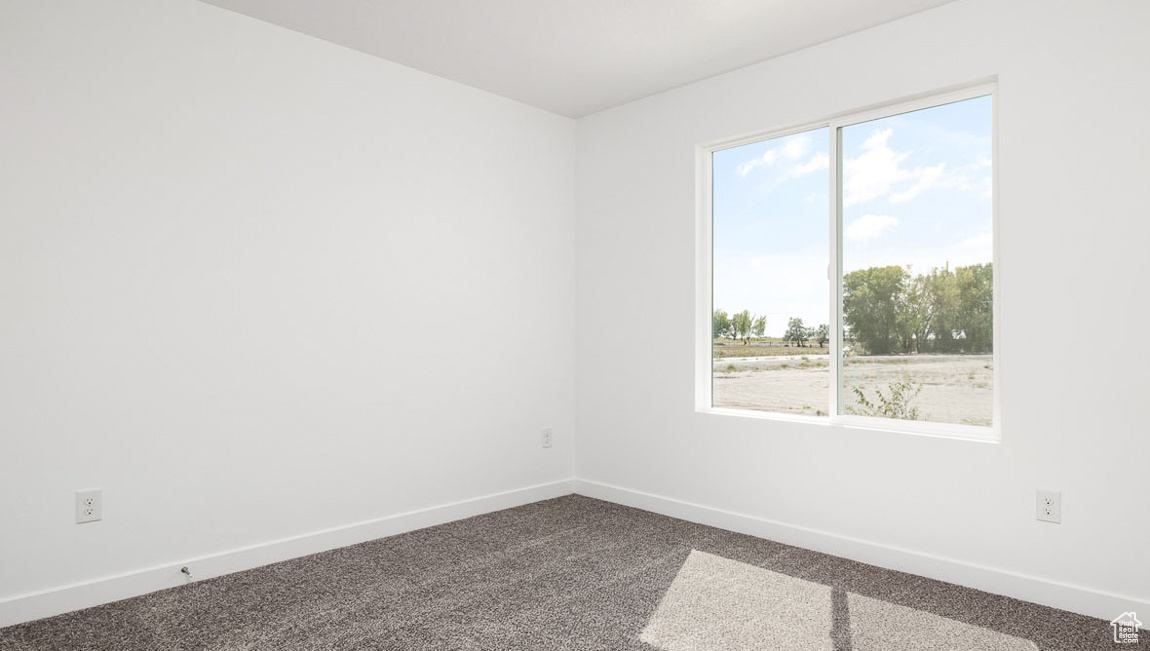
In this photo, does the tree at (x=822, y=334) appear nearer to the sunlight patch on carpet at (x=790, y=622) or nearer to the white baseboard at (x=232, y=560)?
the sunlight patch on carpet at (x=790, y=622)

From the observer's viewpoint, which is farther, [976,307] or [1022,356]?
[976,307]

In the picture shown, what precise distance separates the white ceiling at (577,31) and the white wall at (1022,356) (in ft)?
0.73

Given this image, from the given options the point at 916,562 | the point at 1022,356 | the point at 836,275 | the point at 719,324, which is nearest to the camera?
the point at 1022,356

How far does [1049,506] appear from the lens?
104 inches

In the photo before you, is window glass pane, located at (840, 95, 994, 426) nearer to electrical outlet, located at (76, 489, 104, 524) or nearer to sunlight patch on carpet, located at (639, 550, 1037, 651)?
sunlight patch on carpet, located at (639, 550, 1037, 651)

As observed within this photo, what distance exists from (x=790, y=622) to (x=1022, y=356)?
1.45 metres

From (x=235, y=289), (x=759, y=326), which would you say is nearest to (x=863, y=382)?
(x=759, y=326)

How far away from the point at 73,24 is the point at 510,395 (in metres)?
2.76

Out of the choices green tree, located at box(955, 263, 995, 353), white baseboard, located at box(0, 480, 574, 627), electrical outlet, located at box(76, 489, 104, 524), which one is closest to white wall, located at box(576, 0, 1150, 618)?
green tree, located at box(955, 263, 995, 353)

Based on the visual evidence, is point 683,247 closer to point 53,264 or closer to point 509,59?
point 509,59

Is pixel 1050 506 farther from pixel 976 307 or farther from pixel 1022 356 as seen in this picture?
pixel 976 307

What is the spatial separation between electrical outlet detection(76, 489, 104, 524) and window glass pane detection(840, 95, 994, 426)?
3.36 meters

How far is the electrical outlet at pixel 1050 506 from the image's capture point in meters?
2.63

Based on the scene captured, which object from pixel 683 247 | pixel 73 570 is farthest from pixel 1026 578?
pixel 73 570
